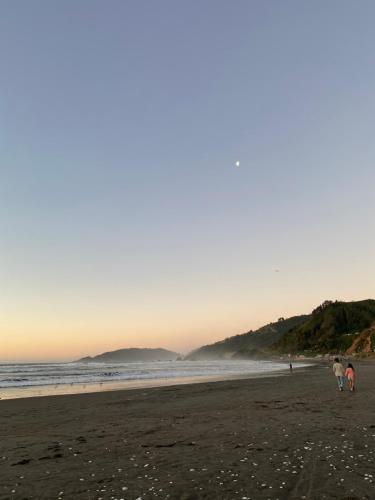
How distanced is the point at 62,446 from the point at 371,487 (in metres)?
10.9

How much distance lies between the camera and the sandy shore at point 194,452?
9750 millimetres

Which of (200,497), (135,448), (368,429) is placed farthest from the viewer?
(368,429)

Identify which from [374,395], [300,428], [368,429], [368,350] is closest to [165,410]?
[300,428]

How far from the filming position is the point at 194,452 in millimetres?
13266

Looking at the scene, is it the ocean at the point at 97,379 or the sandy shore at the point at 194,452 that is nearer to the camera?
the sandy shore at the point at 194,452

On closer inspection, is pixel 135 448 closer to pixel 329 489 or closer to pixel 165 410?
pixel 329 489

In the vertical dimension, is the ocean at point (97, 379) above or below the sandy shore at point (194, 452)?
below

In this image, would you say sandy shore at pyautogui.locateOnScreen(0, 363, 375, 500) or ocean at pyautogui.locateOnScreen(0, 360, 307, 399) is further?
ocean at pyautogui.locateOnScreen(0, 360, 307, 399)

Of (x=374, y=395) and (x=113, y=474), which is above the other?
(x=113, y=474)

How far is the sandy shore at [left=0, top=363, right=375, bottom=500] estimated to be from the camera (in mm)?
9750

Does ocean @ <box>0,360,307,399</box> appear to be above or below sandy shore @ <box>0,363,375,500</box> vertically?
below

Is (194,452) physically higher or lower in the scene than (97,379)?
higher

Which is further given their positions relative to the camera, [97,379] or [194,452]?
[97,379]

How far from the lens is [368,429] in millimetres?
16016
